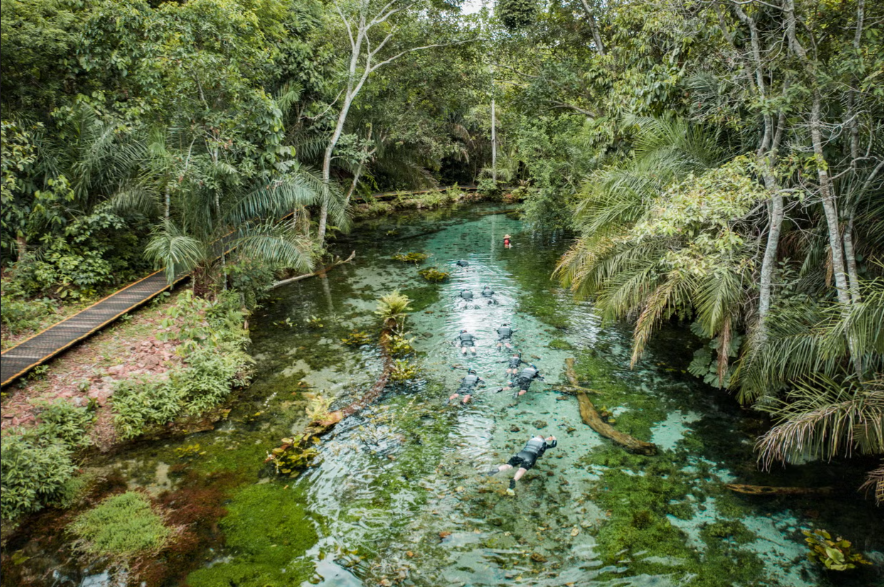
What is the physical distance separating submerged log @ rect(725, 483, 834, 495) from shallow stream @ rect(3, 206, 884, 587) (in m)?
0.10

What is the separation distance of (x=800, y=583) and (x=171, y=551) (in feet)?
17.5

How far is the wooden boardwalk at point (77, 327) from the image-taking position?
5699 mm

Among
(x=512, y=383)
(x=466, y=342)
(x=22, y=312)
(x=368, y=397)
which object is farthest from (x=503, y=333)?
(x=22, y=312)

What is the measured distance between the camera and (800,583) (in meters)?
3.89

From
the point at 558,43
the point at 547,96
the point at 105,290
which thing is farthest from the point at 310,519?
the point at 558,43

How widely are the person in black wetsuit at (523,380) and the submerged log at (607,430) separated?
70 centimetres

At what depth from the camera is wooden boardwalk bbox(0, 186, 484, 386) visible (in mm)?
5699

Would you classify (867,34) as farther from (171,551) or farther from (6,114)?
(6,114)

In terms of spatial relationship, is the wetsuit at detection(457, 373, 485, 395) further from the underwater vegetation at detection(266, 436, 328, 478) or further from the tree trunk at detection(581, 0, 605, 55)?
the tree trunk at detection(581, 0, 605, 55)

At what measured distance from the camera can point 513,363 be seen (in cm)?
771

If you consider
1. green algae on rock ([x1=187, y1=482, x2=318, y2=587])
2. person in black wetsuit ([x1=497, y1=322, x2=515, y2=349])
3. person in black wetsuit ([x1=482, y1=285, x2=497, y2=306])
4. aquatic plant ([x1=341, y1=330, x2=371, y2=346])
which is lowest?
green algae on rock ([x1=187, y1=482, x2=318, y2=587])

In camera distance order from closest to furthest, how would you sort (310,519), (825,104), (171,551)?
1. (171,551)
2. (310,519)
3. (825,104)

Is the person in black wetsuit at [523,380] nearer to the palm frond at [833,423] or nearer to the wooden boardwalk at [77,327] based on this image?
the palm frond at [833,423]

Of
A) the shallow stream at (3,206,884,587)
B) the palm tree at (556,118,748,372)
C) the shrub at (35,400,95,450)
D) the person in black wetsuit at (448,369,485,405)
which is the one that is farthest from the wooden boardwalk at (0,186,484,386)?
the palm tree at (556,118,748,372)
